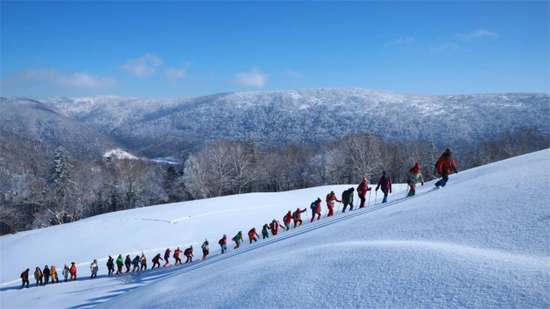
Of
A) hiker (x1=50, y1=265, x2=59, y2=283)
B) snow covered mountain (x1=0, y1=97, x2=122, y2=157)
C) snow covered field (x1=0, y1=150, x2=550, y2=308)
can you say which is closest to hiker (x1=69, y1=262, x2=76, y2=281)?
hiker (x1=50, y1=265, x2=59, y2=283)

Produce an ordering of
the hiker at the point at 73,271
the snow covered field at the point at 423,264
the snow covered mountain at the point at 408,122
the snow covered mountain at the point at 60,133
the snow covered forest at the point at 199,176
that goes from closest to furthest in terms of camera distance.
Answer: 1. the snow covered field at the point at 423,264
2. the hiker at the point at 73,271
3. the snow covered forest at the point at 199,176
4. the snow covered mountain at the point at 408,122
5. the snow covered mountain at the point at 60,133

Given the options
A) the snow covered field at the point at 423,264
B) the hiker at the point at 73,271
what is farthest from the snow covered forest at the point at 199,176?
the snow covered field at the point at 423,264

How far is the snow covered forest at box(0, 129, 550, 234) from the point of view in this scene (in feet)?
156

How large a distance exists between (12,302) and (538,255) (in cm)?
2116

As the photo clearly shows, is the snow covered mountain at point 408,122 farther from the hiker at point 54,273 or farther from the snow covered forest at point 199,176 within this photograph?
the hiker at point 54,273

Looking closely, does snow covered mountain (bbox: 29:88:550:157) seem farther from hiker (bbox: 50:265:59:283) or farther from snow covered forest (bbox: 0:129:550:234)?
hiker (bbox: 50:265:59:283)

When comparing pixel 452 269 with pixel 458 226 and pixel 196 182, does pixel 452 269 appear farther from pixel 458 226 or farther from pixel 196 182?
pixel 196 182

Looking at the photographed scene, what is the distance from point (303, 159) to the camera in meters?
74.2

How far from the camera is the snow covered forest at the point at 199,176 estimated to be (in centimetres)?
4747

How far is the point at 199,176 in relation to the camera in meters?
50.7

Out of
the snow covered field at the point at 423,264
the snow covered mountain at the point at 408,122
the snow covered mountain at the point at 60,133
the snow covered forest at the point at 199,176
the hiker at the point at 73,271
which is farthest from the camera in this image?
the snow covered mountain at the point at 60,133

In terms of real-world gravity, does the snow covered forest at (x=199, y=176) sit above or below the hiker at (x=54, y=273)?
above

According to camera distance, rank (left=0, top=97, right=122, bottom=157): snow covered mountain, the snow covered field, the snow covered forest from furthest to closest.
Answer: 1. (left=0, top=97, right=122, bottom=157): snow covered mountain
2. the snow covered forest
3. the snow covered field

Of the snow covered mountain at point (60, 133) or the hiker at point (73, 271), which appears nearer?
the hiker at point (73, 271)
